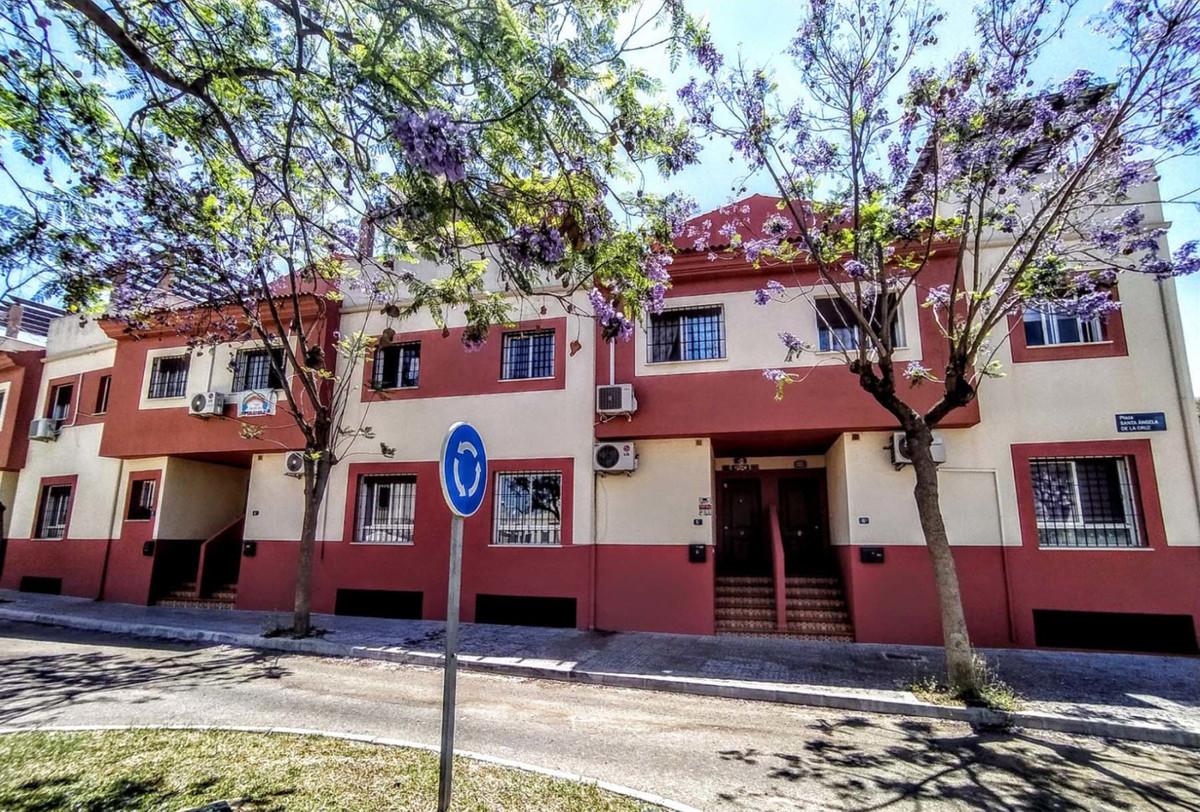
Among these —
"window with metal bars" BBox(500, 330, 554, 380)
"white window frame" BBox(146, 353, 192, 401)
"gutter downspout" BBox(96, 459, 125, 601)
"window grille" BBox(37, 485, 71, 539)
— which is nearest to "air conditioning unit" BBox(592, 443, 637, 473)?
"window with metal bars" BBox(500, 330, 554, 380)

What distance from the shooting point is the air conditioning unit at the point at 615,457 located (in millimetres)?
11188

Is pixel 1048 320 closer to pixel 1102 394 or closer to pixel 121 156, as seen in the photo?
pixel 1102 394

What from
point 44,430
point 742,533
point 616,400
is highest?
point 44,430

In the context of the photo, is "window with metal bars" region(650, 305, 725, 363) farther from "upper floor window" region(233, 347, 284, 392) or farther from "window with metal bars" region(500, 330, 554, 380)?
"upper floor window" region(233, 347, 284, 392)

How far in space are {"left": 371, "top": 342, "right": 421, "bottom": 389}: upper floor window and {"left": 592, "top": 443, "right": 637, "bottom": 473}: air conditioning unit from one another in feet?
15.6

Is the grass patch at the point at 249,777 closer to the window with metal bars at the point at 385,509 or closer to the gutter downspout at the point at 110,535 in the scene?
the window with metal bars at the point at 385,509

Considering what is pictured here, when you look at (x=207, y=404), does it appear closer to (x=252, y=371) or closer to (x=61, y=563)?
(x=252, y=371)

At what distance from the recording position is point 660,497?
11.3m

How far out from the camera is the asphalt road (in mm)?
4629

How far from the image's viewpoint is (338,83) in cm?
471

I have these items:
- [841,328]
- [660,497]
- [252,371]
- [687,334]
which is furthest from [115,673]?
[841,328]

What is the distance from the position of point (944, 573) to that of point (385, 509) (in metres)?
10.6

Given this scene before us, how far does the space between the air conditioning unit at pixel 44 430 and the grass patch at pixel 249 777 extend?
15.7 meters

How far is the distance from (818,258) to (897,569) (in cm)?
564
